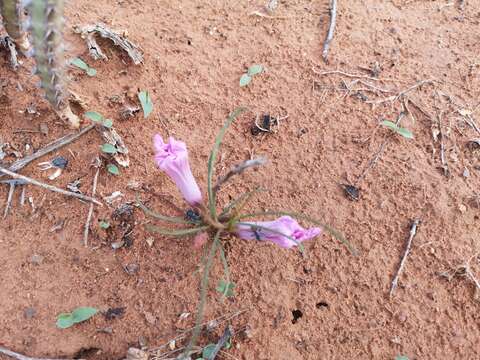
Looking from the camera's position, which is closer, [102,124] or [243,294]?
[243,294]

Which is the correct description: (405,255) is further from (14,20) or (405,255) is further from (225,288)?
(14,20)

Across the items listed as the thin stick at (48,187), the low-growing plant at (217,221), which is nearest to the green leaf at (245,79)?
the low-growing plant at (217,221)

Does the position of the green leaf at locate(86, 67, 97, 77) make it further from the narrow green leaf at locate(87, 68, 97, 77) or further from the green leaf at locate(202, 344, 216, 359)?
the green leaf at locate(202, 344, 216, 359)

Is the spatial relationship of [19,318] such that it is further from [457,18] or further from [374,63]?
[457,18]

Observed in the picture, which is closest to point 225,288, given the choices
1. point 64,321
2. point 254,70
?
point 64,321

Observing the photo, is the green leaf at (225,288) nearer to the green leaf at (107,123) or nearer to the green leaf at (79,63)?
the green leaf at (107,123)

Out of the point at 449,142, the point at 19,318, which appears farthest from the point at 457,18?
the point at 19,318
